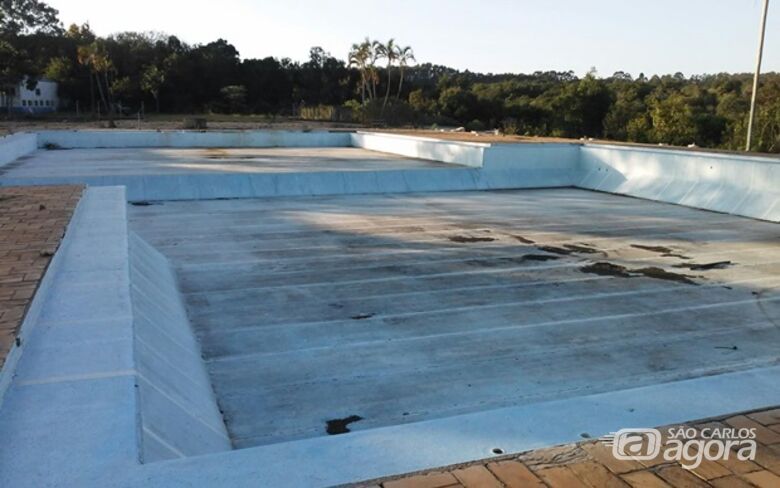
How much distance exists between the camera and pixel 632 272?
684 centimetres

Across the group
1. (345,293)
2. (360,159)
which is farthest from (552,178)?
(345,293)

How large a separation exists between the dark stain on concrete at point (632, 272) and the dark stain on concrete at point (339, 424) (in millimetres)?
4019

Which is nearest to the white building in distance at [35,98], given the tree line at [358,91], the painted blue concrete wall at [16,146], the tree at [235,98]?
the tree line at [358,91]

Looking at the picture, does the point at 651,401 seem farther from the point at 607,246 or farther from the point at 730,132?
the point at 730,132

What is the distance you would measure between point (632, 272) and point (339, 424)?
4.41 metres

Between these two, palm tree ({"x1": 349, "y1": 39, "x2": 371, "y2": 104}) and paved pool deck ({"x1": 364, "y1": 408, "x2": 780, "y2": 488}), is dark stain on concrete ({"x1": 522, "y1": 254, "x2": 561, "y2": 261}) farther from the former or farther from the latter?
palm tree ({"x1": 349, "y1": 39, "x2": 371, "y2": 104})

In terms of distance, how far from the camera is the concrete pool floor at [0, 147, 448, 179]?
13.3 metres

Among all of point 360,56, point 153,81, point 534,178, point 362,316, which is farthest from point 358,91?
point 362,316

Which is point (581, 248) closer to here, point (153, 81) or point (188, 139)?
point (188, 139)

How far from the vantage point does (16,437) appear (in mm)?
2381

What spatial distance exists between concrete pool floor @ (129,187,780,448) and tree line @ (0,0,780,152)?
26226 mm

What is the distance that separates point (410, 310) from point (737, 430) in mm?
3108

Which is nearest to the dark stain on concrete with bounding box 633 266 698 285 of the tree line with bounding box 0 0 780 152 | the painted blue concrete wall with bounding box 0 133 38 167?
the painted blue concrete wall with bounding box 0 133 38 167

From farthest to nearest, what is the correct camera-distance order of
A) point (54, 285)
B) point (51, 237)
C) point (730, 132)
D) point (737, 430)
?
point (730, 132)
point (51, 237)
point (54, 285)
point (737, 430)
